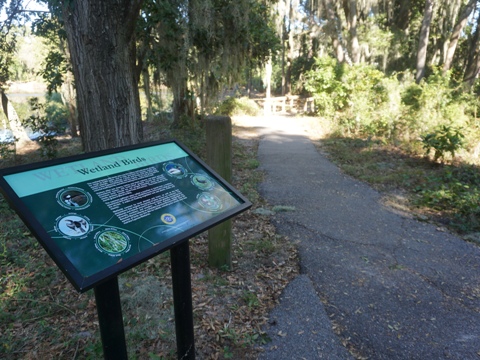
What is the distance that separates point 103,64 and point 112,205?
7.56ft

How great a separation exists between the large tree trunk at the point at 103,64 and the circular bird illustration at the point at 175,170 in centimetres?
188

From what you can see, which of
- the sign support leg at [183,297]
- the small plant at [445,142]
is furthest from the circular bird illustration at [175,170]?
the small plant at [445,142]

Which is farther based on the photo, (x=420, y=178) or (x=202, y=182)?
(x=420, y=178)

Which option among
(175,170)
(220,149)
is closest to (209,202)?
(175,170)

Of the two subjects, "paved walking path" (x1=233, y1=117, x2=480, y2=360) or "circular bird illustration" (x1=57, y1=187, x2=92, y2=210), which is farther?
"paved walking path" (x1=233, y1=117, x2=480, y2=360)

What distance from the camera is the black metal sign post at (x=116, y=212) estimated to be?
1356 mm

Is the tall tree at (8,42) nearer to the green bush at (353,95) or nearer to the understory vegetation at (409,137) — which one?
the understory vegetation at (409,137)

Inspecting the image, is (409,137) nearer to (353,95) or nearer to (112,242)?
(353,95)

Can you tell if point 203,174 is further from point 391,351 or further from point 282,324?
point 391,351

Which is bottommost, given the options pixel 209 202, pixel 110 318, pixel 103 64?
pixel 110 318

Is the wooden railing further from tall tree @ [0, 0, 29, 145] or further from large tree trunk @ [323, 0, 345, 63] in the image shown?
tall tree @ [0, 0, 29, 145]

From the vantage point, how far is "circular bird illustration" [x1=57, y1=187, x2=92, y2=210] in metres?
1.48

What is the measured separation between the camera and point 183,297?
73.6 inches

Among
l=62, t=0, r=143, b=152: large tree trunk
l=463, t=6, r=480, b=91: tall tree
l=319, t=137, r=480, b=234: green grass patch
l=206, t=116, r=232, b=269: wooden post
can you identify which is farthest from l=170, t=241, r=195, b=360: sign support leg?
l=463, t=6, r=480, b=91: tall tree
